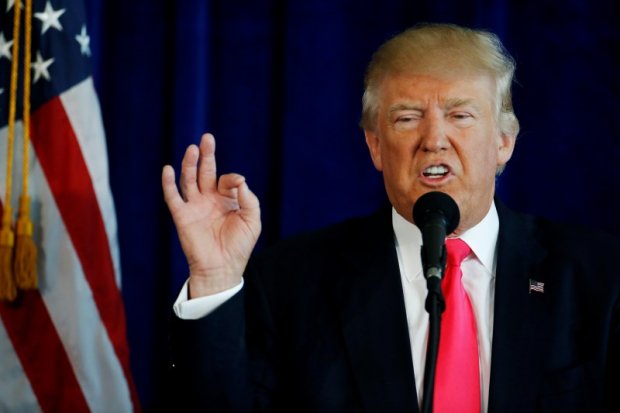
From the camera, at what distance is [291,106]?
2711 mm

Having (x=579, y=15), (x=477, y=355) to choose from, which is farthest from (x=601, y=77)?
(x=477, y=355)

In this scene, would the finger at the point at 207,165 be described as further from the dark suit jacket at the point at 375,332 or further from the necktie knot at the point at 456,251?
the necktie knot at the point at 456,251

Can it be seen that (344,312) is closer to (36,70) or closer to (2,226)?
(2,226)

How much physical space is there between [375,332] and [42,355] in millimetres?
1145

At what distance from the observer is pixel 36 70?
2.48 meters

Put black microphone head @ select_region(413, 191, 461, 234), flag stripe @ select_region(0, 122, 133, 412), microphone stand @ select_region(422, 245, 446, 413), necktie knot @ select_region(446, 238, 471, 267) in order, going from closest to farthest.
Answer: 1. microphone stand @ select_region(422, 245, 446, 413)
2. black microphone head @ select_region(413, 191, 461, 234)
3. necktie knot @ select_region(446, 238, 471, 267)
4. flag stripe @ select_region(0, 122, 133, 412)

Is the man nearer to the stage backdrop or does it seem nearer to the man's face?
the man's face

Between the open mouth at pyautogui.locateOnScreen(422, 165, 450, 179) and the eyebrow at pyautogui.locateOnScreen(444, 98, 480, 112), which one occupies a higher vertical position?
the eyebrow at pyautogui.locateOnScreen(444, 98, 480, 112)

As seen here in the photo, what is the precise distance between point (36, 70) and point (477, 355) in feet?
5.03

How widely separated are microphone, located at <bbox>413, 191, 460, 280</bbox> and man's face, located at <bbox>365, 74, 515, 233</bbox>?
479 millimetres

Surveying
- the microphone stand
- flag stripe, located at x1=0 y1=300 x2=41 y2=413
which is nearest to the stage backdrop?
flag stripe, located at x1=0 y1=300 x2=41 y2=413

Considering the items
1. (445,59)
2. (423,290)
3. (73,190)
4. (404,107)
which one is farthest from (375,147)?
(73,190)

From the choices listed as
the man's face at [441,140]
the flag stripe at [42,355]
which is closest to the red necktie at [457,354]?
the man's face at [441,140]

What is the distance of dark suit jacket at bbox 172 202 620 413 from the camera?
1.70 m
